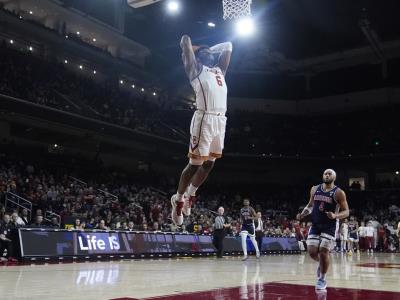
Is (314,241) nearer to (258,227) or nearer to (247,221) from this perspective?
(247,221)

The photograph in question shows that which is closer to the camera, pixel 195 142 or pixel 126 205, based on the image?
pixel 195 142

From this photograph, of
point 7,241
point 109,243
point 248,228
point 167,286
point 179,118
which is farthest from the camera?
point 179,118

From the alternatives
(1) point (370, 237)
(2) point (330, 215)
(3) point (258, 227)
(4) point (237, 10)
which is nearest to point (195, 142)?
(2) point (330, 215)

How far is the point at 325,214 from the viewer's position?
8344mm

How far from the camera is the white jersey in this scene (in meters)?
5.49

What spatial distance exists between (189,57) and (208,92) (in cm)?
46

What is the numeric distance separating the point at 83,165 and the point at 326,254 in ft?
70.3

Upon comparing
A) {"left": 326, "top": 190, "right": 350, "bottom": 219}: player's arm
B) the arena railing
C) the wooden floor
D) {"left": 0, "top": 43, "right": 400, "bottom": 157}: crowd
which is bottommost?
the wooden floor

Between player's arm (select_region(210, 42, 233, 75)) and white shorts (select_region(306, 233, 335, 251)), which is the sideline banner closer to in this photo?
white shorts (select_region(306, 233, 335, 251))

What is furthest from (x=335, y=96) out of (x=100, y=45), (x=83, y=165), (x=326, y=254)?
(x=326, y=254)

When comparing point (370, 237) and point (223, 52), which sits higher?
point (223, 52)

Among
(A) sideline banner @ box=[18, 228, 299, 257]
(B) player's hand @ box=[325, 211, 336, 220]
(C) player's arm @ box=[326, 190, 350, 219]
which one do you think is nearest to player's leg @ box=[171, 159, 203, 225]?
(B) player's hand @ box=[325, 211, 336, 220]

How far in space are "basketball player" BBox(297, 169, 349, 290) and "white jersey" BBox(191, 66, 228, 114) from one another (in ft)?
11.4

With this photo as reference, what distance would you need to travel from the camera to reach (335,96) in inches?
1587
